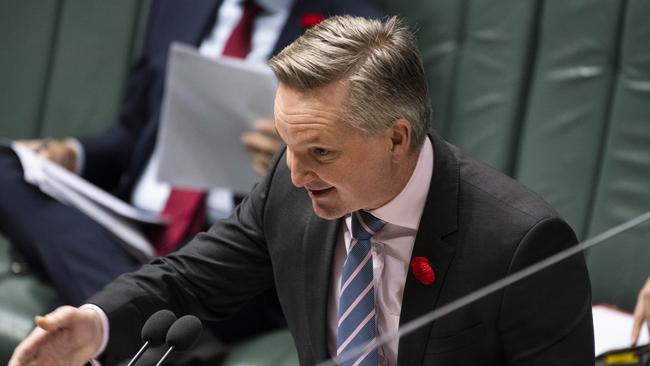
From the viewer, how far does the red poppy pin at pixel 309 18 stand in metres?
1.88

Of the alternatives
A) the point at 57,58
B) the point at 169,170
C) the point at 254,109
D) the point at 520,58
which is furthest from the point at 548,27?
the point at 57,58

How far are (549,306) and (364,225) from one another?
0.71 ft

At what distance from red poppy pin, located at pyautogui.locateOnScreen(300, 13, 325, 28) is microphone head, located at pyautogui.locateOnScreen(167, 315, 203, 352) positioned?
987mm

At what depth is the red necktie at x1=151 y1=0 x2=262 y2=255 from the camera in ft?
6.18

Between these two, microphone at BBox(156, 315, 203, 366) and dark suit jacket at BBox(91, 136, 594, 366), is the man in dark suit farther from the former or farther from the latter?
microphone at BBox(156, 315, 203, 366)

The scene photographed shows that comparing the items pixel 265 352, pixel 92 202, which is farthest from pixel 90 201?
pixel 265 352

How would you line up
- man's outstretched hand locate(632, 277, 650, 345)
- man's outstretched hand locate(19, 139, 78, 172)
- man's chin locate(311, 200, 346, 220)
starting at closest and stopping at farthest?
man's chin locate(311, 200, 346, 220) < man's outstretched hand locate(632, 277, 650, 345) < man's outstretched hand locate(19, 139, 78, 172)

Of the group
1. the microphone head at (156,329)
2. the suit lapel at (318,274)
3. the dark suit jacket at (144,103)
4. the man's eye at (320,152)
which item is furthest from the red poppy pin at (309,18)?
the microphone head at (156,329)

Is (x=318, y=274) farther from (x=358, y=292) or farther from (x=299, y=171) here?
(x=299, y=171)

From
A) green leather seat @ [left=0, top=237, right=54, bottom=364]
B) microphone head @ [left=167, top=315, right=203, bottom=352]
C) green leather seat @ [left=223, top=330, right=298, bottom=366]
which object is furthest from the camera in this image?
green leather seat @ [left=0, top=237, right=54, bottom=364]

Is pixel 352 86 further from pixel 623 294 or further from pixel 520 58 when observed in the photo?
pixel 520 58

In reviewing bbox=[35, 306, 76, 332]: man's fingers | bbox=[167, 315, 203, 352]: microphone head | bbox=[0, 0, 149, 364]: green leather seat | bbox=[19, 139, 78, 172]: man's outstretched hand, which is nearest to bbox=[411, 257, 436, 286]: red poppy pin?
bbox=[167, 315, 203, 352]: microphone head

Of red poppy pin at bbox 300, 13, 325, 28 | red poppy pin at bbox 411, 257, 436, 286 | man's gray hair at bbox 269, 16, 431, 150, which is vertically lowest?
red poppy pin at bbox 411, 257, 436, 286

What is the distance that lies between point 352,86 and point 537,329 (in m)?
0.30
